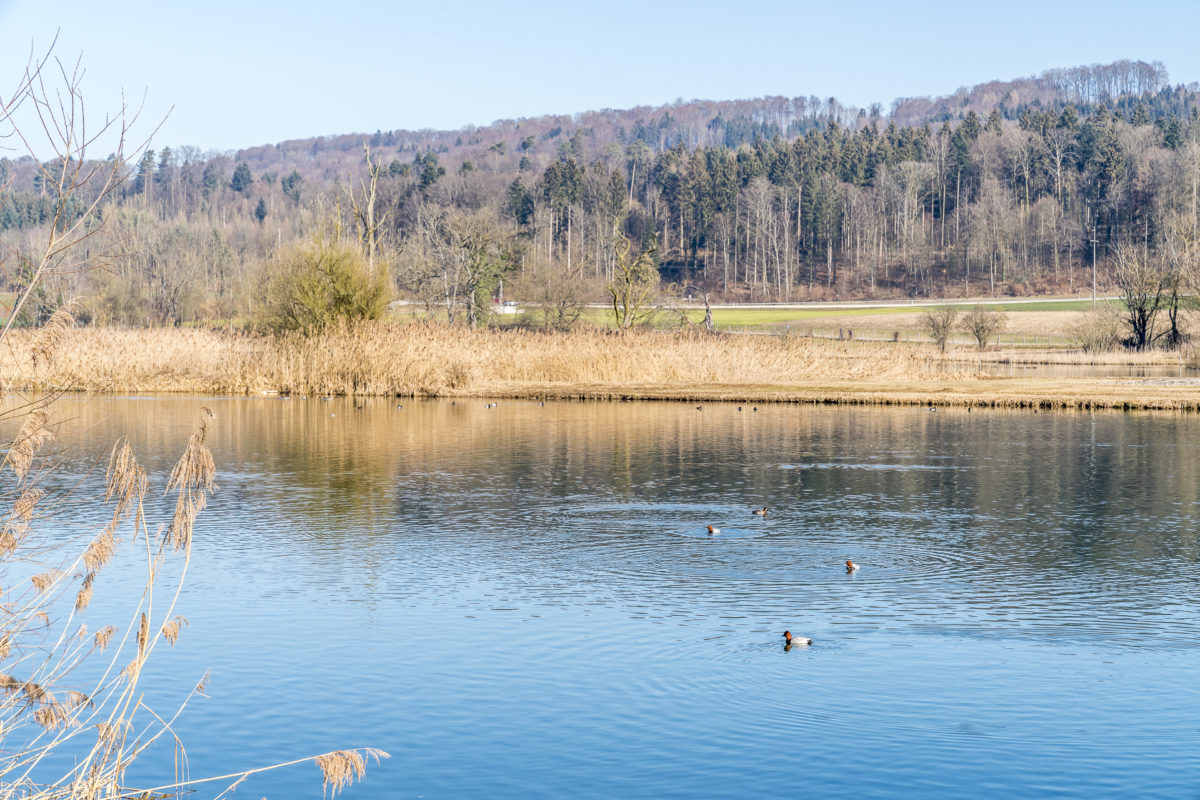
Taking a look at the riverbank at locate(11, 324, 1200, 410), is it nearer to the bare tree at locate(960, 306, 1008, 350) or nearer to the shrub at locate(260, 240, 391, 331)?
the shrub at locate(260, 240, 391, 331)

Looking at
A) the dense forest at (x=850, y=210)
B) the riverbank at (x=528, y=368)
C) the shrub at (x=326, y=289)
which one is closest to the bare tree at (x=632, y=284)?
the riverbank at (x=528, y=368)

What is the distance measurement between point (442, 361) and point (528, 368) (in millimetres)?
3829

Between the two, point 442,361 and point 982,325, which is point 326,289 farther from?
point 982,325

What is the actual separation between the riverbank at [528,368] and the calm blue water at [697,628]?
16730mm

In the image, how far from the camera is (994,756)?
821 cm

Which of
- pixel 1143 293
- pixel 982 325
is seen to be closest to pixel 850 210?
pixel 982 325

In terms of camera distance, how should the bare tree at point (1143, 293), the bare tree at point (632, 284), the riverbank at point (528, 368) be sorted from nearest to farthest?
the riverbank at point (528, 368) → the bare tree at point (632, 284) → the bare tree at point (1143, 293)

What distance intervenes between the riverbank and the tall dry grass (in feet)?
0.13

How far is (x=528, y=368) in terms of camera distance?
43250 mm

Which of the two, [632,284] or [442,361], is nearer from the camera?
[442,361]

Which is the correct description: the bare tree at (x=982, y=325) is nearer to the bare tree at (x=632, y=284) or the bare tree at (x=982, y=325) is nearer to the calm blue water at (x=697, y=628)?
the bare tree at (x=632, y=284)

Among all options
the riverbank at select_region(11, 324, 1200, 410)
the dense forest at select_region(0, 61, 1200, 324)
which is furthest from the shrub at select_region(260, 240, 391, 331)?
the dense forest at select_region(0, 61, 1200, 324)

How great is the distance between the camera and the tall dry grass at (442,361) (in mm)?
40500

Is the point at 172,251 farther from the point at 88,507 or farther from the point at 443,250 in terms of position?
the point at 88,507
